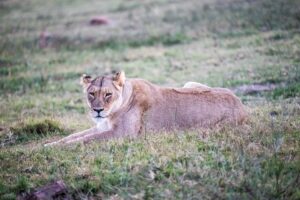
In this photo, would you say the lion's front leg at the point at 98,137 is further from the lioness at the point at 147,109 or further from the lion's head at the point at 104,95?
the lion's head at the point at 104,95

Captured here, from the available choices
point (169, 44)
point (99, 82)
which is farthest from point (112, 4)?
point (99, 82)

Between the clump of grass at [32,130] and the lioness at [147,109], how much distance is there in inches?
59.2

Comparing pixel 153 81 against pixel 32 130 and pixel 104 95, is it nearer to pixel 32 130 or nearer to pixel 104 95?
pixel 32 130

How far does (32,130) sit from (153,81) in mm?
6086

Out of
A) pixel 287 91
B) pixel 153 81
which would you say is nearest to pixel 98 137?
pixel 287 91

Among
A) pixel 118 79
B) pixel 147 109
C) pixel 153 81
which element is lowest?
pixel 153 81

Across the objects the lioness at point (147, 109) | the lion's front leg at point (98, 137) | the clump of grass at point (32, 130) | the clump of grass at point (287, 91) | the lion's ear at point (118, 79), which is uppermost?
the lion's ear at point (118, 79)

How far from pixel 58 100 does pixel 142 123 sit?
607 cm

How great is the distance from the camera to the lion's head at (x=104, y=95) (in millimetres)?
9031

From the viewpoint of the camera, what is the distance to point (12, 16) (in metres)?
30.4

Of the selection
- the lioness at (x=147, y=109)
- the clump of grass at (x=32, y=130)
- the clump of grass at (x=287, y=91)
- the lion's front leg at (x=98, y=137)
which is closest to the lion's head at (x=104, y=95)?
the lioness at (x=147, y=109)

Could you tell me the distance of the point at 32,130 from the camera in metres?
10.9

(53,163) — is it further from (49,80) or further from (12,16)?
(12,16)

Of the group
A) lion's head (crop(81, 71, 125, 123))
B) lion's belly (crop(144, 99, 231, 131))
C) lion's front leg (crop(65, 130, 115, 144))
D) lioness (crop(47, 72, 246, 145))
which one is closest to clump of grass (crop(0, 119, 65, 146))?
lioness (crop(47, 72, 246, 145))
